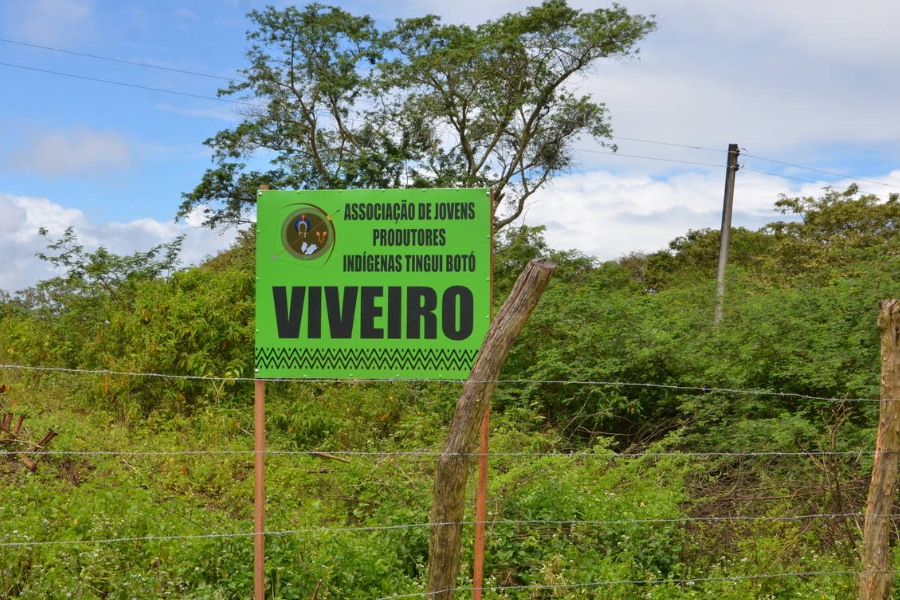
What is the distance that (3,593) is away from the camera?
16.0ft

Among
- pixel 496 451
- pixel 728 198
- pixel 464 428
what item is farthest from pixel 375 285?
pixel 728 198

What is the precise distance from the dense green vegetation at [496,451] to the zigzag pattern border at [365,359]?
0.31 metres

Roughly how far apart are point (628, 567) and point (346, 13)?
74.9 ft

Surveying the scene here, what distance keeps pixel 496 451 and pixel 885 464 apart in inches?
159

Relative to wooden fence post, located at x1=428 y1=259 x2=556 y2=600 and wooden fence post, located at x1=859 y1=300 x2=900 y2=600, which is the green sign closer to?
wooden fence post, located at x1=428 y1=259 x2=556 y2=600

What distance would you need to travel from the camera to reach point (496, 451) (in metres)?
8.16

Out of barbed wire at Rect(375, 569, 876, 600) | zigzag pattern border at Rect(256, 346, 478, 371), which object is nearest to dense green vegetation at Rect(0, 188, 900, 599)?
barbed wire at Rect(375, 569, 876, 600)

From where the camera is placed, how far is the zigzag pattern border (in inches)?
170

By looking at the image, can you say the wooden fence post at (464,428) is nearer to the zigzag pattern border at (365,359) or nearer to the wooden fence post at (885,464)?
the zigzag pattern border at (365,359)

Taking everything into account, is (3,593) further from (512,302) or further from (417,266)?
(512,302)

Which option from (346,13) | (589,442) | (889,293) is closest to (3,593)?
(589,442)

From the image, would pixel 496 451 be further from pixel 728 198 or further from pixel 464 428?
pixel 728 198

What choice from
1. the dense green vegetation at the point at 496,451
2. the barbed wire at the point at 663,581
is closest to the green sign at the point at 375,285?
the dense green vegetation at the point at 496,451

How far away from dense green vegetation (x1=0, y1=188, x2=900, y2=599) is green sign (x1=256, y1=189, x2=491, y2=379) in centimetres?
49
